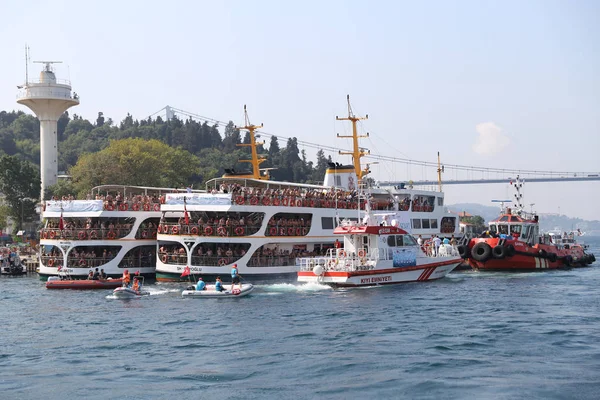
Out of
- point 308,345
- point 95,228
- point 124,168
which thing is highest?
point 124,168

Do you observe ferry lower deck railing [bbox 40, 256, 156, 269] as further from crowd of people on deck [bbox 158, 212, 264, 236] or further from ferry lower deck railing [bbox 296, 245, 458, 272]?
ferry lower deck railing [bbox 296, 245, 458, 272]

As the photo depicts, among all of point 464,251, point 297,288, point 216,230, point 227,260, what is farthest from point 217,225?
point 464,251

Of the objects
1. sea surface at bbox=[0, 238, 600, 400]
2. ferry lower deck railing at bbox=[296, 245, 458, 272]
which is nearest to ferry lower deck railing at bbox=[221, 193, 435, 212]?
ferry lower deck railing at bbox=[296, 245, 458, 272]

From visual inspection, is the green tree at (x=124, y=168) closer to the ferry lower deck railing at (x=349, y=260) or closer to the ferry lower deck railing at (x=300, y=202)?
the ferry lower deck railing at (x=300, y=202)

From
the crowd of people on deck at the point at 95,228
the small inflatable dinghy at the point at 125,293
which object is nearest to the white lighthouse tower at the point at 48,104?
the crowd of people on deck at the point at 95,228

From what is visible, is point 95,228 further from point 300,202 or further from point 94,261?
point 300,202

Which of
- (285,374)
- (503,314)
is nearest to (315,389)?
(285,374)

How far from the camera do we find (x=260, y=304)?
37188 millimetres

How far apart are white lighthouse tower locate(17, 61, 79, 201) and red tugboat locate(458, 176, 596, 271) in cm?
5158

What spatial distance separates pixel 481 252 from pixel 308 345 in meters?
31.9

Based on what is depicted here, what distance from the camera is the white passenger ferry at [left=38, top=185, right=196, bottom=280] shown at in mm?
50188

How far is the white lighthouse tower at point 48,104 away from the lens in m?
A: 89.7

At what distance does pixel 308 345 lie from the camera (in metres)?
27.1

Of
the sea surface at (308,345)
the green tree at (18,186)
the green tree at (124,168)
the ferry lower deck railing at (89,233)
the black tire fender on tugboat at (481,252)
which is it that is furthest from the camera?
the green tree at (18,186)
